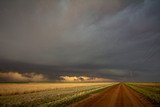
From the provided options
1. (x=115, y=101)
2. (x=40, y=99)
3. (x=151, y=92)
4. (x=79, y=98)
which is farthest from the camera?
(x=151, y=92)

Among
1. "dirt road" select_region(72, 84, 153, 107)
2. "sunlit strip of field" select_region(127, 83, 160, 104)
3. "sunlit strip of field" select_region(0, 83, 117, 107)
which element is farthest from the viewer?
"sunlit strip of field" select_region(127, 83, 160, 104)

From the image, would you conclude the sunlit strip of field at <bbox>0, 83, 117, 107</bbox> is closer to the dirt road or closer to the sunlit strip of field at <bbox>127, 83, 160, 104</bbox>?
the dirt road

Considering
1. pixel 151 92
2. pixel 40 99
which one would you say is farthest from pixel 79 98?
pixel 151 92

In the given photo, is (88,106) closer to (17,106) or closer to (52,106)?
(52,106)

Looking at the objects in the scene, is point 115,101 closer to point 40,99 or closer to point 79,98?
point 79,98

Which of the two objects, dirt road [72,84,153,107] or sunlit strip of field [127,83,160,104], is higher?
sunlit strip of field [127,83,160,104]

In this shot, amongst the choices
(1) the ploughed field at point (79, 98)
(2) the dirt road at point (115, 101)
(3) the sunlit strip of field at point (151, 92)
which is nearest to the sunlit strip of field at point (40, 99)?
(1) the ploughed field at point (79, 98)

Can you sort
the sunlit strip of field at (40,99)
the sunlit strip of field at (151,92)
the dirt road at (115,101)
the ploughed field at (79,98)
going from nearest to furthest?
1. the dirt road at (115,101)
2. the ploughed field at (79,98)
3. the sunlit strip of field at (40,99)
4. the sunlit strip of field at (151,92)

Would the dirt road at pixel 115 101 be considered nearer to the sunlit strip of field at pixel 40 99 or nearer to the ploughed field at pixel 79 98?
the ploughed field at pixel 79 98

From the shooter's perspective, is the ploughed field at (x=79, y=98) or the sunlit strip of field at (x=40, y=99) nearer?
the ploughed field at (x=79, y=98)

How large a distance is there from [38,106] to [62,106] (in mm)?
2515

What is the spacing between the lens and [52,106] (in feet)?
59.7

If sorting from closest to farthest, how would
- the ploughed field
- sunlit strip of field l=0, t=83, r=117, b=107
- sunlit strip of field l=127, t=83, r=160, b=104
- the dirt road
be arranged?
the dirt road
the ploughed field
sunlit strip of field l=0, t=83, r=117, b=107
sunlit strip of field l=127, t=83, r=160, b=104

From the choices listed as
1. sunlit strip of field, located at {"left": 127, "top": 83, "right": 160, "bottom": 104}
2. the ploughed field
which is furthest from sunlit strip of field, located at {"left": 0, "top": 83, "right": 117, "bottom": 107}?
sunlit strip of field, located at {"left": 127, "top": 83, "right": 160, "bottom": 104}
